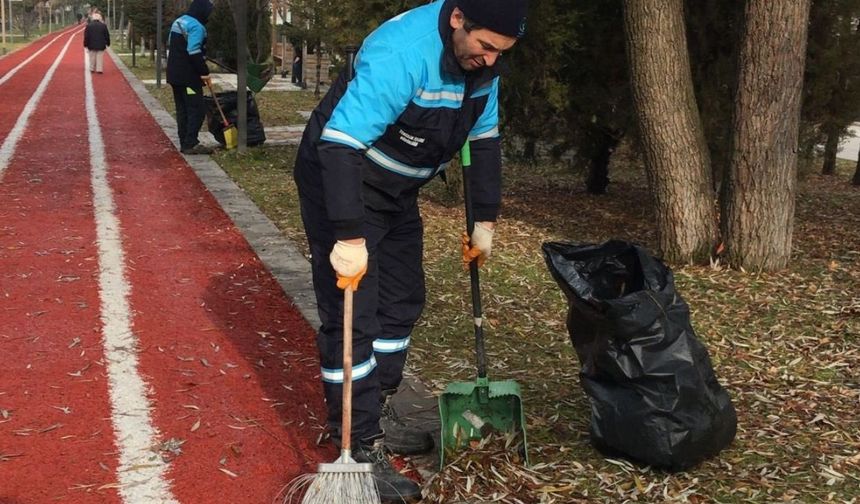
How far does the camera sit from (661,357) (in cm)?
377

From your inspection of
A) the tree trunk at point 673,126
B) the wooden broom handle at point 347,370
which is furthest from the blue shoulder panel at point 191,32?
the wooden broom handle at point 347,370

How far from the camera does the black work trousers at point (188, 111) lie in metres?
12.9

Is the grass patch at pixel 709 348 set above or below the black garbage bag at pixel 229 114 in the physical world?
below

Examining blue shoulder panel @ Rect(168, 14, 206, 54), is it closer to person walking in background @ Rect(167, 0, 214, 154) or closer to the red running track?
person walking in background @ Rect(167, 0, 214, 154)

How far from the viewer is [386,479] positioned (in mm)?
3691

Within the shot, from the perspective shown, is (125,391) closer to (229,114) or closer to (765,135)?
(765,135)

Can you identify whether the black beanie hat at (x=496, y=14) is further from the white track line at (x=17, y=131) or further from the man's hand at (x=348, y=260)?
the white track line at (x=17, y=131)

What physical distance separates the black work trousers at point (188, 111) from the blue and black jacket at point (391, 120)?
379 inches

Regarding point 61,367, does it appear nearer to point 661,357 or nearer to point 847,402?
point 661,357

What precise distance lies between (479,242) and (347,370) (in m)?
0.88

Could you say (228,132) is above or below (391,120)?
below

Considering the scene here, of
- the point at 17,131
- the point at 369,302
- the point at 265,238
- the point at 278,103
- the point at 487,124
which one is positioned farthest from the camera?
the point at 278,103

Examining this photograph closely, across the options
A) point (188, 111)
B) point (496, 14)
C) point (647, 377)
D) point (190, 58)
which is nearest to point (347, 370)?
point (647, 377)

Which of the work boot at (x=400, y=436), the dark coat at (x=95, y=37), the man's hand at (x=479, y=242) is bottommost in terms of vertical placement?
the work boot at (x=400, y=436)
